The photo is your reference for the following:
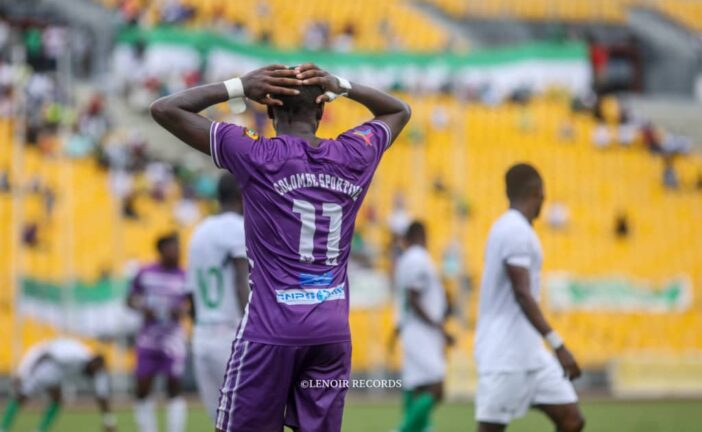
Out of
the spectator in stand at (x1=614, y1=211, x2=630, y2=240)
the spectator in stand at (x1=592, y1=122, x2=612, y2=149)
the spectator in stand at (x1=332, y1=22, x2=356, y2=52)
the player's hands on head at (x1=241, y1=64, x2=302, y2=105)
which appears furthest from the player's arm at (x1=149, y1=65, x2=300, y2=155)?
the spectator in stand at (x1=332, y1=22, x2=356, y2=52)

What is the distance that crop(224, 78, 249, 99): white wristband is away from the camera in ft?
20.0

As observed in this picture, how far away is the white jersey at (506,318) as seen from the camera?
27.9 feet

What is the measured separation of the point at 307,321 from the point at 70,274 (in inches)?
609

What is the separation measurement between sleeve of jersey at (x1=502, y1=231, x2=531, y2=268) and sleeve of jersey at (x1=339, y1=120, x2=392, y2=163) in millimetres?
2102

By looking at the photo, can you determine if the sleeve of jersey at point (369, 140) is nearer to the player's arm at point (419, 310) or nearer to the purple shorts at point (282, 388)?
the purple shorts at point (282, 388)

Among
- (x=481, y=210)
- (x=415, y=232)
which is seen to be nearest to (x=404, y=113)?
(x=415, y=232)

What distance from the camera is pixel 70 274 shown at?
2081cm

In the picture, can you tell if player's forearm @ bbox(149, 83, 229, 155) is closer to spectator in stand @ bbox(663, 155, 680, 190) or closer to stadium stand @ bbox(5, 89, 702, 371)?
stadium stand @ bbox(5, 89, 702, 371)

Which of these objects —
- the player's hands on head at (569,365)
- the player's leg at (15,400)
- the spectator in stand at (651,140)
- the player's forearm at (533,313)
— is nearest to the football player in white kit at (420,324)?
the player's leg at (15,400)

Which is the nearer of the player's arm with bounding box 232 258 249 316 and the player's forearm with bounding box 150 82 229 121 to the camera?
the player's forearm with bounding box 150 82 229 121

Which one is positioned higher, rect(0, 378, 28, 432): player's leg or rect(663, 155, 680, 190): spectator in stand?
rect(663, 155, 680, 190): spectator in stand

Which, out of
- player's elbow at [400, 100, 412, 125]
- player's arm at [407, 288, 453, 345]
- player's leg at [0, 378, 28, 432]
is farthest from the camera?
player's leg at [0, 378, 28, 432]

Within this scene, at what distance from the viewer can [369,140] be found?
632 cm

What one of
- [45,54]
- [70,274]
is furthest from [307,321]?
[45,54]
